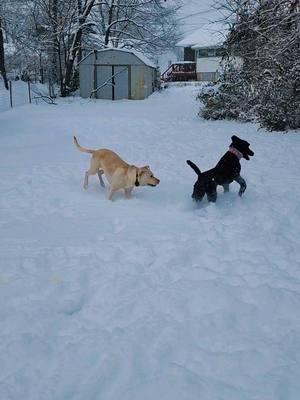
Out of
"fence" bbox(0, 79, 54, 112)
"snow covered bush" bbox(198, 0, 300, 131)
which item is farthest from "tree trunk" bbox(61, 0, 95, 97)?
"snow covered bush" bbox(198, 0, 300, 131)

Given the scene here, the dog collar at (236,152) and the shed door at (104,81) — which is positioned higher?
the shed door at (104,81)

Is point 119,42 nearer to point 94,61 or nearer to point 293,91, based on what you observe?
point 94,61

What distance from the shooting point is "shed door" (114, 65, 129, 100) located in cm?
2608

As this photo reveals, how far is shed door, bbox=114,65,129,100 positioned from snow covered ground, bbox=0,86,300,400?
1956 cm

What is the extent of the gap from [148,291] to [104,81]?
79.8 ft

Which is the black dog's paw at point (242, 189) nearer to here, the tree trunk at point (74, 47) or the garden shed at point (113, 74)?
the garden shed at point (113, 74)

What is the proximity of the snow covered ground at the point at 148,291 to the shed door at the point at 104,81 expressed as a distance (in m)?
19.6

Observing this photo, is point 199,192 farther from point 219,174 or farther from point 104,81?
point 104,81

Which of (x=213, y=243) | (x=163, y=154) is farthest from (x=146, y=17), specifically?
(x=213, y=243)

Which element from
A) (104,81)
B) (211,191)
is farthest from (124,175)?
(104,81)

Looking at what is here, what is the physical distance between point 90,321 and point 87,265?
3.28ft

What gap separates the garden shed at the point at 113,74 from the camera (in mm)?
25750

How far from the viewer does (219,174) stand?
5.94m

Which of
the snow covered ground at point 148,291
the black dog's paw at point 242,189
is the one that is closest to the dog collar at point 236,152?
the black dog's paw at point 242,189
